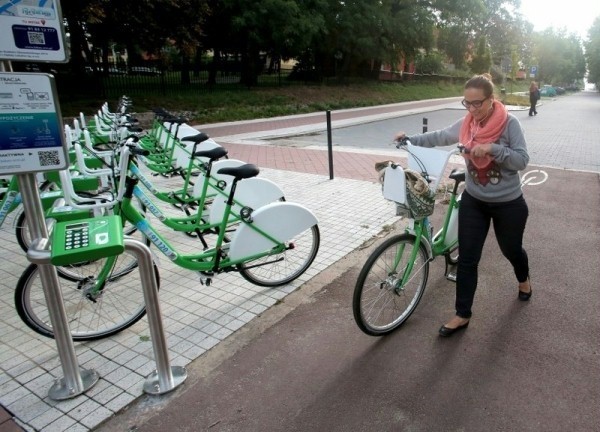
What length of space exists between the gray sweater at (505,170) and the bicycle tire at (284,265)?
4.73ft

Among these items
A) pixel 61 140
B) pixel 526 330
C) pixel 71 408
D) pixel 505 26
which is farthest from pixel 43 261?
pixel 505 26

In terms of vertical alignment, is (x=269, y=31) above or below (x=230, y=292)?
above

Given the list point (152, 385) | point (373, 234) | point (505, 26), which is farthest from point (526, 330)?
point (505, 26)

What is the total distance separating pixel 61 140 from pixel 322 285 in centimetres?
242

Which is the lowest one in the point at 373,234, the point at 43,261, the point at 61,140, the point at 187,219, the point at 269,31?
the point at 373,234

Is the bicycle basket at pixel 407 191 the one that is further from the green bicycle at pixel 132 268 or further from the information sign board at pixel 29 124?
the information sign board at pixel 29 124

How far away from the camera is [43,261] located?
7.54 feet

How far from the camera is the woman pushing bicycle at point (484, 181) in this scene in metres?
2.87

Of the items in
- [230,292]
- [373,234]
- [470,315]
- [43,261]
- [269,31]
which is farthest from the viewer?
[269,31]

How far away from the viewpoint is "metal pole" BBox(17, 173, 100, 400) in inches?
92.8

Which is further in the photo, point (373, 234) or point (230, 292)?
point (373, 234)

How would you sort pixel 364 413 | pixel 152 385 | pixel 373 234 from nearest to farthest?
pixel 364 413
pixel 152 385
pixel 373 234

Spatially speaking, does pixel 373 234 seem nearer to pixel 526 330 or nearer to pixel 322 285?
pixel 322 285

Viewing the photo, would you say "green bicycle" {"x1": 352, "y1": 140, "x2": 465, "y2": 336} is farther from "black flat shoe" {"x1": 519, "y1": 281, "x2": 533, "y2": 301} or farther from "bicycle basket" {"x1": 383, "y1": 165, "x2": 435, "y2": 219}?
"black flat shoe" {"x1": 519, "y1": 281, "x2": 533, "y2": 301}
